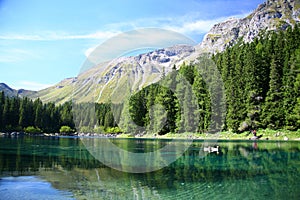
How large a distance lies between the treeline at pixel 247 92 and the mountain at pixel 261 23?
2784 inches

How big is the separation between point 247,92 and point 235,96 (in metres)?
2.16

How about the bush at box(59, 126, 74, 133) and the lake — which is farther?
the bush at box(59, 126, 74, 133)

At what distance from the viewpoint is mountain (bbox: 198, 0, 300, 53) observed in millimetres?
137750

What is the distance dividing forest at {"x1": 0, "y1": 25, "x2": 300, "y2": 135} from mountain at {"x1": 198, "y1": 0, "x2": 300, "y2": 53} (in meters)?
69.9

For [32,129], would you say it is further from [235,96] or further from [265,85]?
[265,85]

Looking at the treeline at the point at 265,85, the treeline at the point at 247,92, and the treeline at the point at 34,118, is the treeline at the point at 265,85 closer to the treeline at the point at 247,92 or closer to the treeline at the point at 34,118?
the treeline at the point at 247,92

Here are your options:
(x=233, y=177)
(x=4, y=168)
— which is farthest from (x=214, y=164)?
(x=4, y=168)

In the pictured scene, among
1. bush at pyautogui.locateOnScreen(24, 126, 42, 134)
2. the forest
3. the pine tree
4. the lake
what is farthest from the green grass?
bush at pyautogui.locateOnScreen(24, 126, 42, 134)

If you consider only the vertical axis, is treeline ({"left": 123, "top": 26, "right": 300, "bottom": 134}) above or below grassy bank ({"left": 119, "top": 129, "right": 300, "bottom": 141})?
above

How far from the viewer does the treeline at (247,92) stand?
46281mm

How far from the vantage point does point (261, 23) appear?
472ft

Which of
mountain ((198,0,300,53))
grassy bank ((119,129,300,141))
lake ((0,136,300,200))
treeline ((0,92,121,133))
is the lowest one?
lake ((0,136,300,200))

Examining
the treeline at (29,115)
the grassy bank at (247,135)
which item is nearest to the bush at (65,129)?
the treeline at (29,115)

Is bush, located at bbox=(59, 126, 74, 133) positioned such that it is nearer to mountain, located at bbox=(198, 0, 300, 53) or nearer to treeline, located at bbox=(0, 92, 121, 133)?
treeline, located at bbox=(0, 92, 121, 133)
